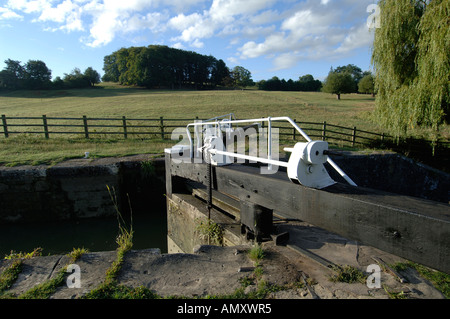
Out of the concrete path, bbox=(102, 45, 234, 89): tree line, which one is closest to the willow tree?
the concrete path

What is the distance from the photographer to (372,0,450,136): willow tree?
341 inches

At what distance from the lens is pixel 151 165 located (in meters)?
A: 8.90

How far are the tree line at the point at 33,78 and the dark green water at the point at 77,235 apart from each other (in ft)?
210

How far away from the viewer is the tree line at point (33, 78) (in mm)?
57750

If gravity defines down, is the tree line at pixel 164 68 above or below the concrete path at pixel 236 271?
above

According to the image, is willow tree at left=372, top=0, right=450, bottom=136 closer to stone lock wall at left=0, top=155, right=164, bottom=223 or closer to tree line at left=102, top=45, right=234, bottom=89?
stone lock wall at left=0, top=155, right=164, bottom=223

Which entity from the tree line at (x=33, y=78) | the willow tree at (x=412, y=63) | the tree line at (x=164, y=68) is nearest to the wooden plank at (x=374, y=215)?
the willow tree at (x=412, y=63)

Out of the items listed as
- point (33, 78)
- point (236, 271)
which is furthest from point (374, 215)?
point (33, 78)

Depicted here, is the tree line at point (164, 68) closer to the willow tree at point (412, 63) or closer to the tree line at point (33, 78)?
the tree line at point (33, 78)

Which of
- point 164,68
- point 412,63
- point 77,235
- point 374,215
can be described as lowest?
point 77,235

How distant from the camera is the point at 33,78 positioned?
6025 centimetres

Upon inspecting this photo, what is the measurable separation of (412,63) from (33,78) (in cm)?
7256

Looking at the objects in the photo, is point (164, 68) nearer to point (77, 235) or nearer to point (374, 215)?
point (77, 235)

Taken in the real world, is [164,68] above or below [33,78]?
above
